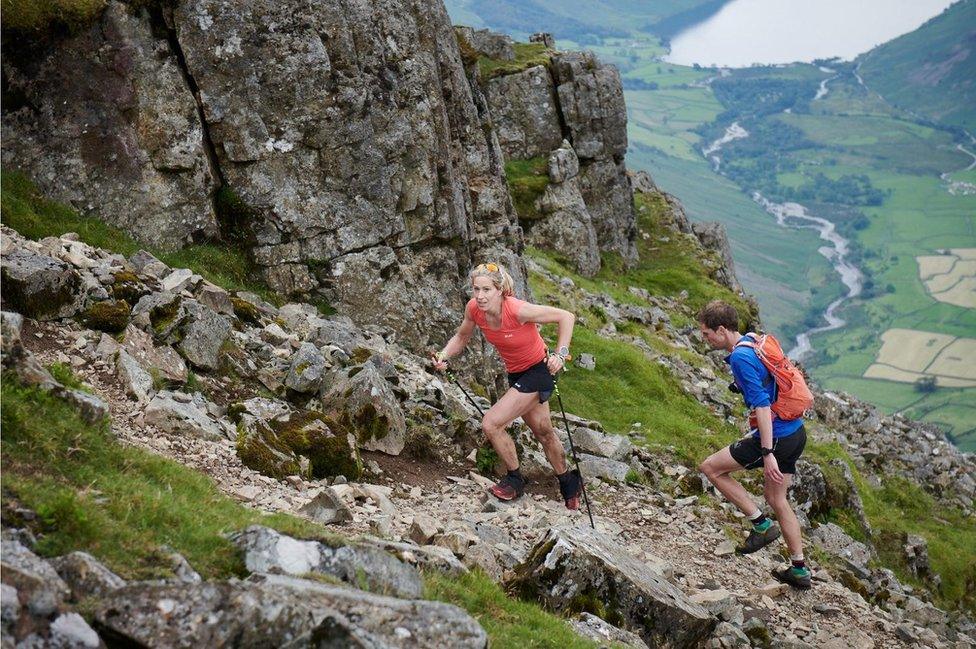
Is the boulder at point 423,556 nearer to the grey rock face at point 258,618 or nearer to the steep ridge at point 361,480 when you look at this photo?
the steep ridge at point 361,480

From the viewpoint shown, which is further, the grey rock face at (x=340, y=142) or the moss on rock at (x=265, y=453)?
the grey rock face at (x=340, y=142)

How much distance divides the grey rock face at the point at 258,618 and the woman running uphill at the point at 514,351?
21.1 feet

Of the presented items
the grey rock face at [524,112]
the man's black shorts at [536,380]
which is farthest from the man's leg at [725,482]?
the grey rock face at [524,112]

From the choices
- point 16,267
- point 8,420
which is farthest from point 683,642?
point 16,267

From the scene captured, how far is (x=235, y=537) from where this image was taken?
7.90m

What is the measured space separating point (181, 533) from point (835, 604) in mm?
12410

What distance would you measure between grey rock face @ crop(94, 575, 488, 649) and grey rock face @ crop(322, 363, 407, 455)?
7.66 m

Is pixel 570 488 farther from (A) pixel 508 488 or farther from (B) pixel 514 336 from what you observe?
(B) pixel 514 336

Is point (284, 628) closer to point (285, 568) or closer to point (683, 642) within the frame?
point (285, 568)

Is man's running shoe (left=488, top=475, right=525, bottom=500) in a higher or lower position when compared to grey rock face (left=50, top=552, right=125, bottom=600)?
lower

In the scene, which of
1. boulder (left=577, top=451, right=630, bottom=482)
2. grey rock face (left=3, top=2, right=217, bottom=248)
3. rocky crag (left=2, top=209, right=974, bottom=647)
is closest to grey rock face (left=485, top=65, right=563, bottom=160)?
grey rock face (left=3, top=2, right=217, bottom=248)

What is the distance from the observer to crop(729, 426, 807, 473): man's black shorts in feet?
45.0

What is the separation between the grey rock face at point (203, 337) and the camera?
13828 mm

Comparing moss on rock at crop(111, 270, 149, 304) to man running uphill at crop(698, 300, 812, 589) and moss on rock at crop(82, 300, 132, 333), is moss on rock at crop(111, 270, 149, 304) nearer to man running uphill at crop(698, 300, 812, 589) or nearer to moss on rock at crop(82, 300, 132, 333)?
moss on rock at crop(82, 300, 132, 333)
